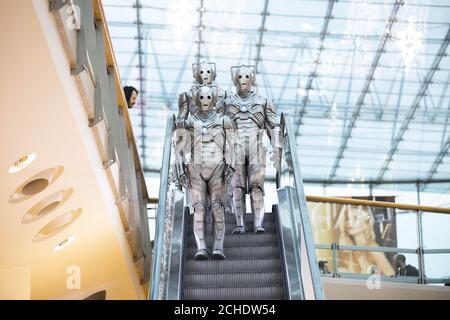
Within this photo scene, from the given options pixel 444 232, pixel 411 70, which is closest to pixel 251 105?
pixel 444 232

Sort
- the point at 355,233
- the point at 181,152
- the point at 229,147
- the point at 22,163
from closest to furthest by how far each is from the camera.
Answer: the point at 22,163 → the point at 229,147 → the point at 181,152 → the point at 355,233

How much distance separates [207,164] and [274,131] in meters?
1.45

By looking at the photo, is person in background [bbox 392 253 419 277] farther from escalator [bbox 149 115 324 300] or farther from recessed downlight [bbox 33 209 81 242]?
recessed downlight [bbox 33 209 81 242]

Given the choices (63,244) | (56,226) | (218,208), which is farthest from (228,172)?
(63,244)

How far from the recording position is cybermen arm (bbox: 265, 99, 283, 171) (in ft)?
44.6

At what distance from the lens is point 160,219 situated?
11.7 metres

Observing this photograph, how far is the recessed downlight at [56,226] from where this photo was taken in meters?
12.5

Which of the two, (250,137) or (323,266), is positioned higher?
(250,137)

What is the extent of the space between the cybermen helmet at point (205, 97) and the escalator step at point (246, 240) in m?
1.63

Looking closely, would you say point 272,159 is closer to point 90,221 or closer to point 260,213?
point 260,213

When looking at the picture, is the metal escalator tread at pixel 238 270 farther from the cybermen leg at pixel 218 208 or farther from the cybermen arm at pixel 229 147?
the cybermen arm at pixel 229 147

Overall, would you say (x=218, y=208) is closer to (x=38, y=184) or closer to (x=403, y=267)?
(x=38, y=184)

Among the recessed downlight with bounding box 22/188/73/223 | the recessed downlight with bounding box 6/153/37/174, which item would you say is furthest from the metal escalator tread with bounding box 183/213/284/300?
the recessed downlight with bounding box 6/153/37/174

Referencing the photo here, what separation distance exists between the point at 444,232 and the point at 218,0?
1854 cm
